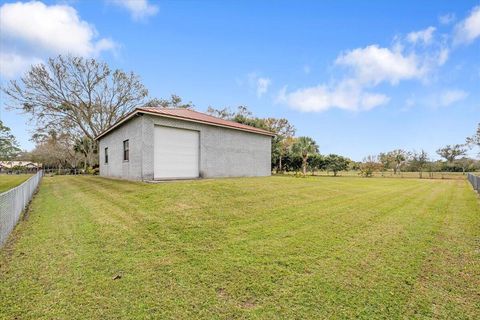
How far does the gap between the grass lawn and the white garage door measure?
4827mm

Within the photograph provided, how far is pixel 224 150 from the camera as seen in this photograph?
15.0 metres

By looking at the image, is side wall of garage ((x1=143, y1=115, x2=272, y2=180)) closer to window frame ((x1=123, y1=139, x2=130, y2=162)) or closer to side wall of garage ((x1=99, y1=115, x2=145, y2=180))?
side wall of garage ((x1=99, y1=115, x2=145, y2=180))

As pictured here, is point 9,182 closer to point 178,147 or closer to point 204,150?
point 178,147

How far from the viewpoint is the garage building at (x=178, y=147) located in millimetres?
11602

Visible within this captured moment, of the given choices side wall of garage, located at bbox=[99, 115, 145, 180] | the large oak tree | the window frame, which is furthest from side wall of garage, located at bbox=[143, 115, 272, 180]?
the large oak tree

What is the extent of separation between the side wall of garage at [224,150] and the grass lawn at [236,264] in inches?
205

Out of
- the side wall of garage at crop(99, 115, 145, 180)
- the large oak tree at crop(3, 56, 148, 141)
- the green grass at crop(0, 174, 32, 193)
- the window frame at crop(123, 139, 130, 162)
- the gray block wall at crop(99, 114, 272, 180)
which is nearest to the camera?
the gray block wall at crop(99, 114, 272, 180)

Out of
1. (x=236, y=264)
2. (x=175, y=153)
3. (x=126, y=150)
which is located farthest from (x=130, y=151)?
(x=236, y=264)

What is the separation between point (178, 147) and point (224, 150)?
3.23 meters

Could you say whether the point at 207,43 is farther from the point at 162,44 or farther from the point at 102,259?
the point at 102,259

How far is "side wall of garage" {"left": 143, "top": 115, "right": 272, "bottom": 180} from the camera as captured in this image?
38.0ft

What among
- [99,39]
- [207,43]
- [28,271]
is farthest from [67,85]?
[28,271]

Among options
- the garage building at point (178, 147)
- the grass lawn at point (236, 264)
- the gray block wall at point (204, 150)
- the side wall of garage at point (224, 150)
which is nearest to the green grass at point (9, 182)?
the gray block wall at point (204, 150)

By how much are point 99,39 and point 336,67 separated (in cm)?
1712
